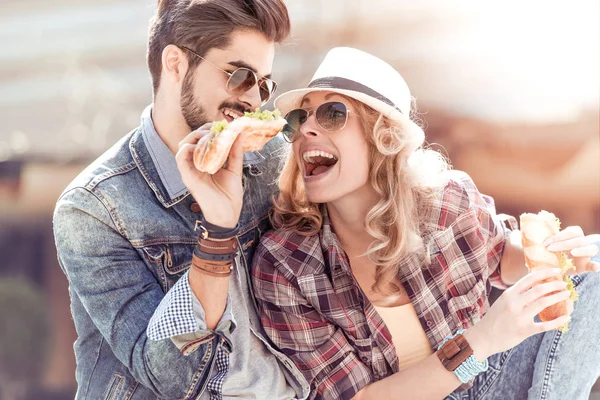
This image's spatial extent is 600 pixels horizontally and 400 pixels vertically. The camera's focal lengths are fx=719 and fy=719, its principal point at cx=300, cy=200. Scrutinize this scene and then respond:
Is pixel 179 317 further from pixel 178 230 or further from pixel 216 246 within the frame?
pixel 178 230

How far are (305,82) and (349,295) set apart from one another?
1.77 metres

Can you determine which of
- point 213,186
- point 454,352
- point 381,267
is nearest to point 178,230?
point 213,186

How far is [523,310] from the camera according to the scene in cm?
240

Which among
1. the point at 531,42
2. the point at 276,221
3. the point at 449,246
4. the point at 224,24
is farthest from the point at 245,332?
the point at 531,42

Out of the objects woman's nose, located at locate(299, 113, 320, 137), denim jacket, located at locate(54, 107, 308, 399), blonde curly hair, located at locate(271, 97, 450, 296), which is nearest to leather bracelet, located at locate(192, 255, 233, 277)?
denim jacket, located at locate(54, 107, 308, 399)

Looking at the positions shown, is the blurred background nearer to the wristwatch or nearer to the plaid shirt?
the plaid shirt

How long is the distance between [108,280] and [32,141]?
1.93 meters

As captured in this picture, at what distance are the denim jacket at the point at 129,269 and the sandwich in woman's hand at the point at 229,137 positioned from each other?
1.27 feet

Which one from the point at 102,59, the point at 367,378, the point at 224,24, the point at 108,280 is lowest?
the point at 367,378

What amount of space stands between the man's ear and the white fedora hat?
0.39 metres

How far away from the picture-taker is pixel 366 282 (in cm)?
281

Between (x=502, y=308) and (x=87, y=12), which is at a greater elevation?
(x=87, y=12)

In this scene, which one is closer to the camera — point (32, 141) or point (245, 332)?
point (245, 332)

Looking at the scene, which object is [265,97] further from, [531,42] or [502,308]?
[531,42]
